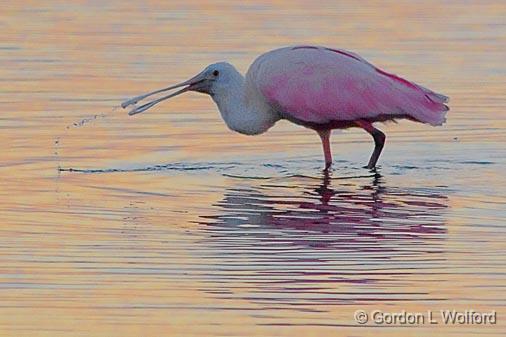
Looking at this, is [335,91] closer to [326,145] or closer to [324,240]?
[326,145]

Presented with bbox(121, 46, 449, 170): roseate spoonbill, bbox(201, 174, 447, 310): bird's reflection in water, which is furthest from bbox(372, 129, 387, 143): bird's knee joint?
bbox(201, 174, 447, 310): bird's reflection in water

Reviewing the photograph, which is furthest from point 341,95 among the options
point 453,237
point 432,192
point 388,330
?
point 388,330

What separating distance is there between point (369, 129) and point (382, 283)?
458 cm

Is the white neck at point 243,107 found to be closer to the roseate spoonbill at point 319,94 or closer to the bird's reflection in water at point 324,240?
the roseate spoonbill at point 319,94

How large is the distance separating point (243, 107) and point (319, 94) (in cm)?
57

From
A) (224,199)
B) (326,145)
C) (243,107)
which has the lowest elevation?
(224,199)

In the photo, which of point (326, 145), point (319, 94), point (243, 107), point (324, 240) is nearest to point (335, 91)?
point (319, 94)

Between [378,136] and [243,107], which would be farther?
[243,107]

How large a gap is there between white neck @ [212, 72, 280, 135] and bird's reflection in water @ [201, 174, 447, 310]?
95 centimetres

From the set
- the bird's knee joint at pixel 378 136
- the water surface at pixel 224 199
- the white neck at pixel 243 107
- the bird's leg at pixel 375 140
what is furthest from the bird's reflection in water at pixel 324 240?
the white neck at pixel 243 107

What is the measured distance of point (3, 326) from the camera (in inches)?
312

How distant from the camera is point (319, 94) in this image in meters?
13.2

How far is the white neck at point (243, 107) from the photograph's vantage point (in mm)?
13328

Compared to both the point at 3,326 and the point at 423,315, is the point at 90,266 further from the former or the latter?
the point at 423,315
